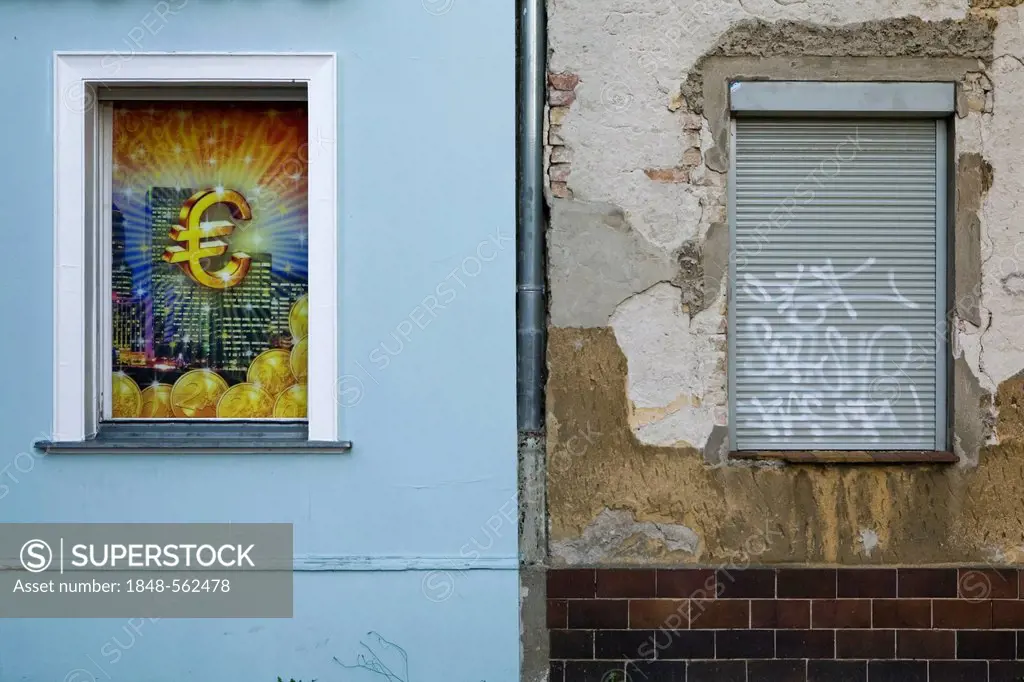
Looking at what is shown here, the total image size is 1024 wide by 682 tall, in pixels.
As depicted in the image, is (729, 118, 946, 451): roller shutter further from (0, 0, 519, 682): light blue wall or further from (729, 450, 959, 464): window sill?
(0, 0, 519, 682): light blue wall

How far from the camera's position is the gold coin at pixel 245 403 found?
15.3ft

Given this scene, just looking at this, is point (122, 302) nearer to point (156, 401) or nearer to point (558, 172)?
point (156, 401)

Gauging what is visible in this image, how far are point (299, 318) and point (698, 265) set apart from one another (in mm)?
2001

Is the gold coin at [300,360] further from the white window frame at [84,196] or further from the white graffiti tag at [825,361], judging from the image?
the white graffiti tag at [825,361]

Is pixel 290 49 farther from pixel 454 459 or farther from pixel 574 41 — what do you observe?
pixel 454 459

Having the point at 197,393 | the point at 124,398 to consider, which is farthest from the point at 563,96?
the point at 124,398

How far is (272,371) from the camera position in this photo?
4.68 metres

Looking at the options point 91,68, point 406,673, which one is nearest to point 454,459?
point 406,673

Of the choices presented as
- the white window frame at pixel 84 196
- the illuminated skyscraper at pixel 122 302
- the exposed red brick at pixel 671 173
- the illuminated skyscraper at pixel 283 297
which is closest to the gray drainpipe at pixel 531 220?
the exposed red brick at pixel 671 173

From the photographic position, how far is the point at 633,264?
4.50 meters

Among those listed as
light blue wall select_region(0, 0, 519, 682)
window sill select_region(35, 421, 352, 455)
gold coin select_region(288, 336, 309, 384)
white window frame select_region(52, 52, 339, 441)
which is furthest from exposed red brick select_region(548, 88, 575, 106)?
window sill select_region(35, 421, 352, 455)

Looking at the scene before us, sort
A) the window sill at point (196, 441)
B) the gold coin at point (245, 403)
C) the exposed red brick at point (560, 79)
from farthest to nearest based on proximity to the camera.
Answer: the gold coin at point (245, 403) → the exposed red brick at point (560, 79) → the window sill at point (196, 441)

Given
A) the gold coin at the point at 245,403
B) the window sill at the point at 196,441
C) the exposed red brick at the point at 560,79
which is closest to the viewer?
the window sill at the point at 196,441

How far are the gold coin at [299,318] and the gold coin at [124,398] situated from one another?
84cm
